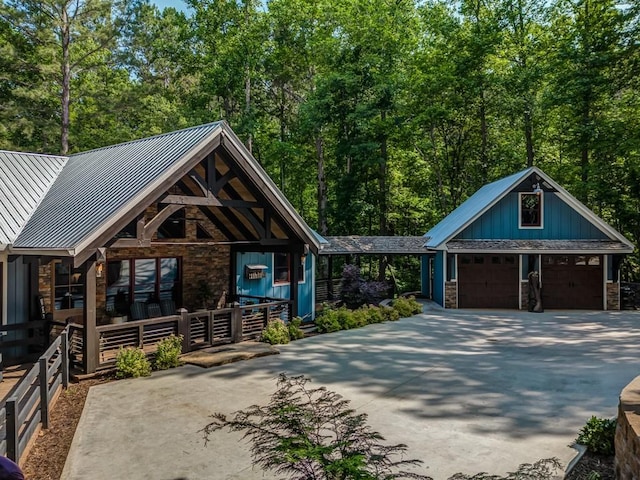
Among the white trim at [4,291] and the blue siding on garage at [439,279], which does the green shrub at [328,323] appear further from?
the white trim at [4,291]

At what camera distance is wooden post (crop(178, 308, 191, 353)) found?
9.84 m

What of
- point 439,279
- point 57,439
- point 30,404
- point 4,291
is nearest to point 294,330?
point 4,291

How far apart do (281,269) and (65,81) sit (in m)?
15.7

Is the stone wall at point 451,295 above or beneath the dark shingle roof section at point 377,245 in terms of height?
beneath

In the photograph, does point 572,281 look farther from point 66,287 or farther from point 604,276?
point 66,287

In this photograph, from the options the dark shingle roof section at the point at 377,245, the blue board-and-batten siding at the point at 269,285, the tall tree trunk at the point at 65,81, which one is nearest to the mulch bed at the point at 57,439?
the blue board-and-batten siding at the point at 269,285

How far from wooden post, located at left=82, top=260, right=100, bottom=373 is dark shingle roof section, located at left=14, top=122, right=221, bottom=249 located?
→ 0.74m

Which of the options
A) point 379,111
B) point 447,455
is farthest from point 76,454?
point 379,111

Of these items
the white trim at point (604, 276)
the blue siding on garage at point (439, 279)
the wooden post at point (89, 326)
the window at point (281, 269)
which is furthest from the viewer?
the blue siding on garage at point (439, 279)

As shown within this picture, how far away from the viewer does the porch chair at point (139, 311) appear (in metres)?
11.4

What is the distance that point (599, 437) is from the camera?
5.34 metres

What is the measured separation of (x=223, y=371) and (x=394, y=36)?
23081mm

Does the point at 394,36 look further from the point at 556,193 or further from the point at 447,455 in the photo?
the point at 447,455

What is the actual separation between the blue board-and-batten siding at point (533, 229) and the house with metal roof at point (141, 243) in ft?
30.5
